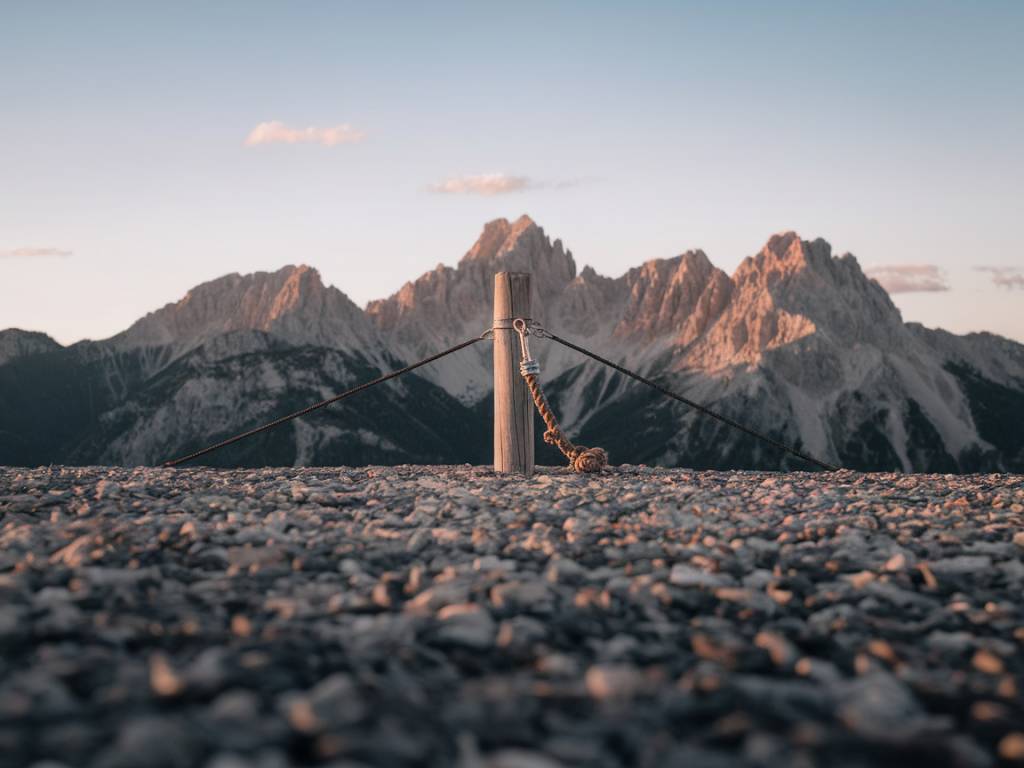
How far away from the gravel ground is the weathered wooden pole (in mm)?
6506

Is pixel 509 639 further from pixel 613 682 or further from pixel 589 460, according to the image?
pixel 589 460

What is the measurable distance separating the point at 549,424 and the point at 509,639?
409 inches

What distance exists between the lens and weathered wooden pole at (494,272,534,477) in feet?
52.2

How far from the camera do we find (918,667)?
4.71m

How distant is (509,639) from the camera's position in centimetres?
484

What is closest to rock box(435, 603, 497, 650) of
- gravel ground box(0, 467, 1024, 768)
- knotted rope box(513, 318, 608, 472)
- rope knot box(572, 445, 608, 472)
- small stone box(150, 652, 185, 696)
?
gravel ground box(0, 467, 1024, 768)

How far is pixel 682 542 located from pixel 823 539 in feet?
5.03

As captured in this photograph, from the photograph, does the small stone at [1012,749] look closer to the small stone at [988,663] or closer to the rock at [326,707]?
the small stone at [988,663]

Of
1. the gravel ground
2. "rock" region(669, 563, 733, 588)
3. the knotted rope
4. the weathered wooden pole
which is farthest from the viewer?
the weathered wooden pole

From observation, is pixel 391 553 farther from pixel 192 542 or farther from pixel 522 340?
pixel 522 340

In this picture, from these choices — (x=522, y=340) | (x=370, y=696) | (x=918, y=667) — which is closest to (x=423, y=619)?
(x=370, y=696)

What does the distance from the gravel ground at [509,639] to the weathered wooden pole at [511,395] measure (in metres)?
6.51

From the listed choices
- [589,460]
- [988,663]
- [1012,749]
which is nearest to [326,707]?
[1012,749]

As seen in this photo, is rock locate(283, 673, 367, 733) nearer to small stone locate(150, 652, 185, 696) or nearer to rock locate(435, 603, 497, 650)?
small stone locate(150, 652, 185, 696)
